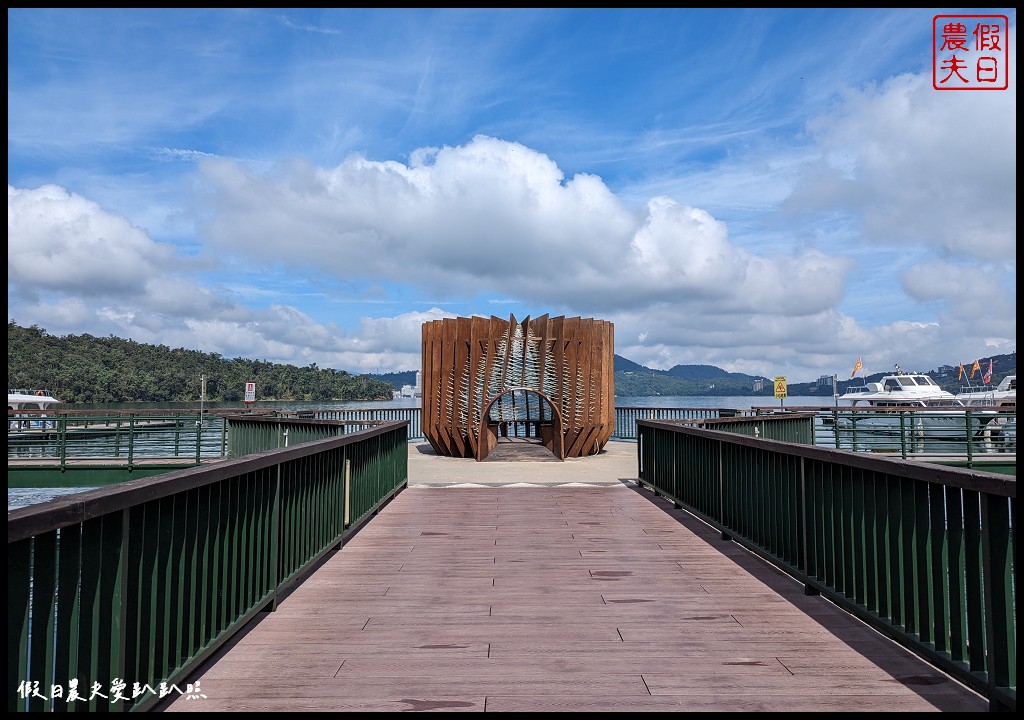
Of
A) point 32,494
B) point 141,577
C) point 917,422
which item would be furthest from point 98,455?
point 917,422

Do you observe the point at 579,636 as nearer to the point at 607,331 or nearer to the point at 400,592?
the point at 400,592

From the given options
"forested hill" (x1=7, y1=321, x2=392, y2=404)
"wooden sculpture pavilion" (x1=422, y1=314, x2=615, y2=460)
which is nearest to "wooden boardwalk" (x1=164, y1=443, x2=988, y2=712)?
"wooden sculpture pavilion" (x1=422, y1=314, x2=615, y2=460)

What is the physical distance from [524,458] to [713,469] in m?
9.07

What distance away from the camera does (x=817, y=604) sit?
4.19 m

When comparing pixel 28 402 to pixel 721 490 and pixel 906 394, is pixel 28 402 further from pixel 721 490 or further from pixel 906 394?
pixel 906 394

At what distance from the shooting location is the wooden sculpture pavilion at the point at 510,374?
15.0 m

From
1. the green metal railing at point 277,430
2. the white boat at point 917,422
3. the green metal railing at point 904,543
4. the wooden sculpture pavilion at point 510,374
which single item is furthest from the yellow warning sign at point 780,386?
the green metal railing at point 904,543

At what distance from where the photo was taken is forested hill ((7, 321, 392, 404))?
70.2 meters

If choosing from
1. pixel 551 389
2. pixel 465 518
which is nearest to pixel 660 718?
pixel 465 518

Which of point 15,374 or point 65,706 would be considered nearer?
point 65,706

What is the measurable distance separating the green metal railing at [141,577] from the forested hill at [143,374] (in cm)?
5545

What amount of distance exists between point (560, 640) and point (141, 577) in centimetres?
208

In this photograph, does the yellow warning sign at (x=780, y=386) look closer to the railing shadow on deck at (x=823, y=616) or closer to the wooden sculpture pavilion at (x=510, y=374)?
the wooden sculpture pavilion at (x=510, y=374)

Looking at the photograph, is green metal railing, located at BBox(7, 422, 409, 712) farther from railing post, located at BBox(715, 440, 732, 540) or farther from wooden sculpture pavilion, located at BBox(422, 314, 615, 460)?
wooden sculpture pavilion, located at BBox(422, 314, 615, 460)
